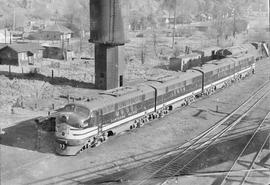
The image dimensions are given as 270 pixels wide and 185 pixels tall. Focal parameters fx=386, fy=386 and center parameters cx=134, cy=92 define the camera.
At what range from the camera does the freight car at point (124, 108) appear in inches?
909

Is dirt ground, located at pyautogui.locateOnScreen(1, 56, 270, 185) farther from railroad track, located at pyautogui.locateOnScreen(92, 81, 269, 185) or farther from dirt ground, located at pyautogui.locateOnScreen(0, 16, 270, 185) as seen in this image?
railroad track, located at pyautogui.locateOnScreen(92, 81, 269, 185)

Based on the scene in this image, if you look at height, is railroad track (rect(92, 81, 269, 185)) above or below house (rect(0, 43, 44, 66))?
below

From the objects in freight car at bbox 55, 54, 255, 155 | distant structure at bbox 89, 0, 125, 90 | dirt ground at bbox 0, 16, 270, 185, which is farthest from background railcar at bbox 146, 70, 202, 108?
distant structure at bbox 89, 0, 125, 90

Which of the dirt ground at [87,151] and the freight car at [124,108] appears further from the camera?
the freight car at [124,108]

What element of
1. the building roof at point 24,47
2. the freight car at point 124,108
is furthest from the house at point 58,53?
the freight car at point 124,108

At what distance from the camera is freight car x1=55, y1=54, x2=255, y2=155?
909 inches

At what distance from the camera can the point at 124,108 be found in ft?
89.4

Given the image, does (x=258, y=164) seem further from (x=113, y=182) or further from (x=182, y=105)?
(x=182, y=105)

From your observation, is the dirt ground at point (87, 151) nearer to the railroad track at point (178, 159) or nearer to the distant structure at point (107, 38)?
the railroad track at point (178, 159)

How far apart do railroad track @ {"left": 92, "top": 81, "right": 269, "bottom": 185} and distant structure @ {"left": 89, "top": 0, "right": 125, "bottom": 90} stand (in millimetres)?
13740

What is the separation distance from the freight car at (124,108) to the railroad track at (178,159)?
4.15m

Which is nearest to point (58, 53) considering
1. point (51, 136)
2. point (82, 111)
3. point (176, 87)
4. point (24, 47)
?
point (24, 47)

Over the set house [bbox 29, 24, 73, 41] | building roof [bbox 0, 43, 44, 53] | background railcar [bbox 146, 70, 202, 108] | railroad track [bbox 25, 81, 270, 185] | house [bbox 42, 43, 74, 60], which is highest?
house [bbox 29, 24, 73, 41]

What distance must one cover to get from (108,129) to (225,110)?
1520 centimetres
